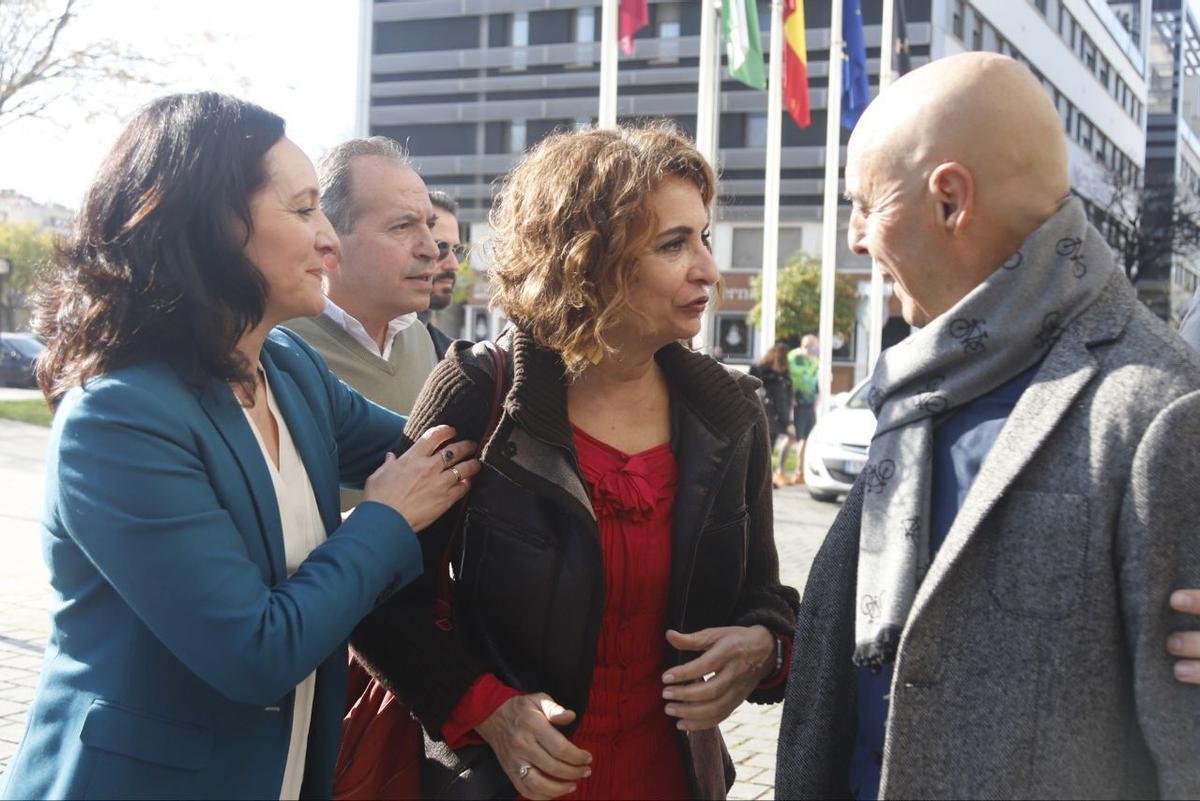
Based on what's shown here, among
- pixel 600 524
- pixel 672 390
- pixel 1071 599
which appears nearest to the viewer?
pixel 1071 599

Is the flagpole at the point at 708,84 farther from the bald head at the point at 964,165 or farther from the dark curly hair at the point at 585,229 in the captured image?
the bald head at the point at 964,165

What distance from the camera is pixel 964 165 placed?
5.99 feet

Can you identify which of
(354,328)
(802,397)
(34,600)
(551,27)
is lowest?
(34,600)

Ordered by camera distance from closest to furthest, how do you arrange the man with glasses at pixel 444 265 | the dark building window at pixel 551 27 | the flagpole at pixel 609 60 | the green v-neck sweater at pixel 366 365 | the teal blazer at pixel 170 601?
the teal blazer at pixel 170 601, the green v-neck sweater at pixel 366 365, the man with glasses at pixel 444 265, the flagpole at pixel 609 60, the dark building window at pixel 551 27

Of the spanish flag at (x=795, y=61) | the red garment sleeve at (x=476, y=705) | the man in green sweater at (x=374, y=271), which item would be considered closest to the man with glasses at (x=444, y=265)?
the man in green sweater at (x=374, y=271)

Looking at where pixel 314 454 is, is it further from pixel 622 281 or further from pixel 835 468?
pixel 835 468

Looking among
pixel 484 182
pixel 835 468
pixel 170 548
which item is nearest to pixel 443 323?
pixel 484 182

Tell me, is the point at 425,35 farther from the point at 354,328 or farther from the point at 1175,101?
the point at 1175,101

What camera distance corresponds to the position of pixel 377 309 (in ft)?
13.0

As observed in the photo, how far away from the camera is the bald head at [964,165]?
5.94 feet

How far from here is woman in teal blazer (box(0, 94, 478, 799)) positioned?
1913 mm

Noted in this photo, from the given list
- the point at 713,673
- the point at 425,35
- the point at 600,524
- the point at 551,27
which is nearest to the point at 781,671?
the point at 713,673

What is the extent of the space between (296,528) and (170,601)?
0.37 meters

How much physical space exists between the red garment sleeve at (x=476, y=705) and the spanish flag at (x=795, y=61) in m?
16.1
